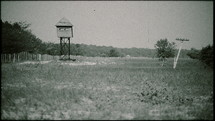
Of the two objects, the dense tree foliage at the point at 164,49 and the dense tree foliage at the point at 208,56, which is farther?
the dense tree foliage at the point at 164,49

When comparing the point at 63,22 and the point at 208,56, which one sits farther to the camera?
the point at 63,22

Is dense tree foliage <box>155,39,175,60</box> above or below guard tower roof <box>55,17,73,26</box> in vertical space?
below

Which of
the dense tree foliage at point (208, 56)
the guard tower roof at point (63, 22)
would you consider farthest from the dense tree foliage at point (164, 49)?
the guard tower roof at point (63, 22)

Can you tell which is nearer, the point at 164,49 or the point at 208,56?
the point at 208,56

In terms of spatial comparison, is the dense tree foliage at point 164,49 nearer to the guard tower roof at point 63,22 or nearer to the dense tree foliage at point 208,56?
the dense tree foliage at point 208,56

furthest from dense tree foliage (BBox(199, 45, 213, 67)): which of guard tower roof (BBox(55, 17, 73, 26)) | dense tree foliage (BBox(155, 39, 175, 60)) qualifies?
guard tower roof (BBox(55, 17, 73, 26))

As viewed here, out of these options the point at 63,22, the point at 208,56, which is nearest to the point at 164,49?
the point at 208,56

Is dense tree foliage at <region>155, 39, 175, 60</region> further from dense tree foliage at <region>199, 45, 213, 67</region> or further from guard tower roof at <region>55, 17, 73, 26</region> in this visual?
guard tower roof at <region>55, 17, 73, 26</region>

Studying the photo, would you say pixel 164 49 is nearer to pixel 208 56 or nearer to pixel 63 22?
pixel 208 56

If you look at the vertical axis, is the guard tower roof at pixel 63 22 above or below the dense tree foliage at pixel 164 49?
above

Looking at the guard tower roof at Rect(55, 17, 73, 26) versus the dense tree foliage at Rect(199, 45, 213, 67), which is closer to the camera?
the dense tree foliage at Rect(199, 45, 213, 67)

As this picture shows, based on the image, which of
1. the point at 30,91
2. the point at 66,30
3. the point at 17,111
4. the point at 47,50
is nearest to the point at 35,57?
the point at 66,30

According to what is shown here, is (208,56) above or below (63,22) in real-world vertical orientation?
below

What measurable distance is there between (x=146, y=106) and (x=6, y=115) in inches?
239
